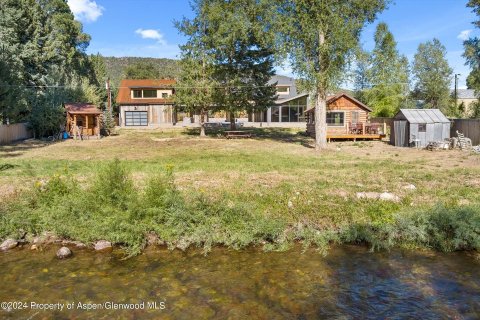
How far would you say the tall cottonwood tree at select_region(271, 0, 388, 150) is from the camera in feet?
70.8

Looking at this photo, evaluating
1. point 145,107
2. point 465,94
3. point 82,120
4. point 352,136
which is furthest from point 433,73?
point 82,120

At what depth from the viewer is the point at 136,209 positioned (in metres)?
8.77

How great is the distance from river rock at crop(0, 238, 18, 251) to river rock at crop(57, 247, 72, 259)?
4.31ft

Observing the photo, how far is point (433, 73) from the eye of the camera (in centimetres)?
5431

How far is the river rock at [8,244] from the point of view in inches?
329

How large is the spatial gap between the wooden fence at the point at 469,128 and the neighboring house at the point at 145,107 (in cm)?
3259

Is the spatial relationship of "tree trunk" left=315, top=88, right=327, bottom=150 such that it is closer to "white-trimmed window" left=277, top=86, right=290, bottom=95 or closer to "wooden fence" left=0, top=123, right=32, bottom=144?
"wooden fence" left=0, top=123, right=32, bottom=144

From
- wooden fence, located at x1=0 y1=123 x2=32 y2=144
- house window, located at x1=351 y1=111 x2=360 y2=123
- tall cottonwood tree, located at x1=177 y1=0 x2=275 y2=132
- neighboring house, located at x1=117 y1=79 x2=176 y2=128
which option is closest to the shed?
house window, located at x1=351 y1=111 x2=360 y2=123

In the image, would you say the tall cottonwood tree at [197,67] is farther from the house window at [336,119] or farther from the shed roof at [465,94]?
the shed roof at [465,94]

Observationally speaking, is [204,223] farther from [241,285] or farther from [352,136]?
[352,136]

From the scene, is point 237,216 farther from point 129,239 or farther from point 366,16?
point 366,16

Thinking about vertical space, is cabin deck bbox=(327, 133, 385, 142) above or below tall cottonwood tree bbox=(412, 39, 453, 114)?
below

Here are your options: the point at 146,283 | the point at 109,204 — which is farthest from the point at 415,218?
the point at 109,204

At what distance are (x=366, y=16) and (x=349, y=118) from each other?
39.1ft
